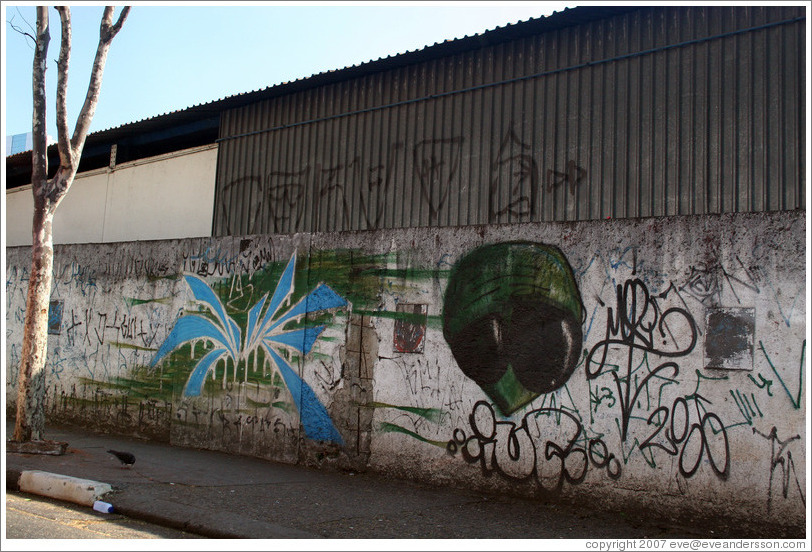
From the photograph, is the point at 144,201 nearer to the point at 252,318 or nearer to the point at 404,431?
the point at 252,318

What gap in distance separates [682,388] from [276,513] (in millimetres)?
3268

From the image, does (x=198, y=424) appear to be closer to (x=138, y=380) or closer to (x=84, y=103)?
(x=138, y=380)

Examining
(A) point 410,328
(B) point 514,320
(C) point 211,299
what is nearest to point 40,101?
(C) point 211,299

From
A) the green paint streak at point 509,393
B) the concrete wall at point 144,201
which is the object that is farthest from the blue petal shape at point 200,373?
the concrete wall at point 144,201

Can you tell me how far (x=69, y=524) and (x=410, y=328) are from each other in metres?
3.32

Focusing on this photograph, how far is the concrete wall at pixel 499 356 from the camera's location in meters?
5.22

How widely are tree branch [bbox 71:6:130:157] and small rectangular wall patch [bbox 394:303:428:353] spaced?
4271mm

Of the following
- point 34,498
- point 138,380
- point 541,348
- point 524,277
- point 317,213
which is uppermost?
point 317,213

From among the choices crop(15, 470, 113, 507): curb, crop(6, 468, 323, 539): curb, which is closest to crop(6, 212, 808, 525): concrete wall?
crop(6, 468, 323, 539): curb

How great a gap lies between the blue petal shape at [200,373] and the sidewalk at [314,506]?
3.49 ft

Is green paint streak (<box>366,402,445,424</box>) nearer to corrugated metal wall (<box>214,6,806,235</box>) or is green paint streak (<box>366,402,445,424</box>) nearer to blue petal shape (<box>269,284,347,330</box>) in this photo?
blue petal shape (<box>269,284,347,330</box>)

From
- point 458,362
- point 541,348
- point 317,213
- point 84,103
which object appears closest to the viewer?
point 541,348

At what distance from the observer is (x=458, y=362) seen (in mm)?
6645

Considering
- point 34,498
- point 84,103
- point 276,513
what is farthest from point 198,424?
point 84,103
